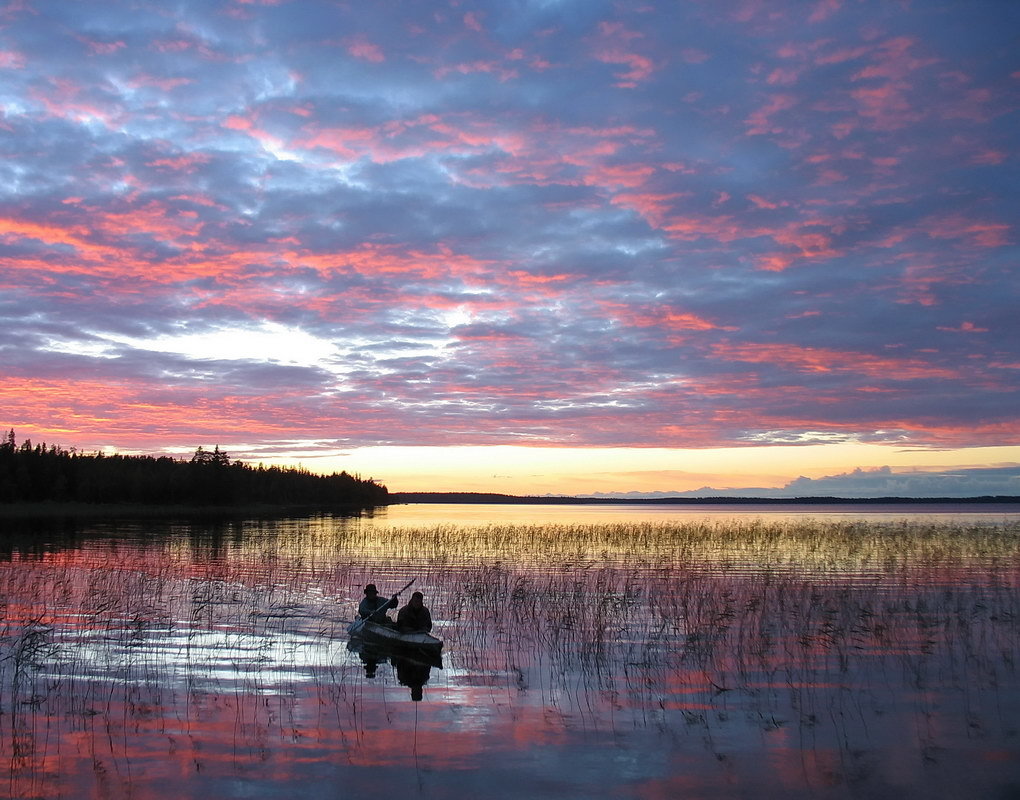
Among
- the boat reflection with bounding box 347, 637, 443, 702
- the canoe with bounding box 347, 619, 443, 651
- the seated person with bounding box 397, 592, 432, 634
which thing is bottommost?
the boat reflection with bounding box 347, 637, 443, 702

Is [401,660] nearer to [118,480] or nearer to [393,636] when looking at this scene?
[393,636]

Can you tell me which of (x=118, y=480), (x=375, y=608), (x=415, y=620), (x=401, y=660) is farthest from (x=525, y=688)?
(x=118, y=480)

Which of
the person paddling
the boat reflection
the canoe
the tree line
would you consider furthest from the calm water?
the tree line

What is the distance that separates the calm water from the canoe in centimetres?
49

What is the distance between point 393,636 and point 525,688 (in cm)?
454

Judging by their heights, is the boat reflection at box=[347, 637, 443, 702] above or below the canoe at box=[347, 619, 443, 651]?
below

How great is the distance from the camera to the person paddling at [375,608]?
2205 centimetres

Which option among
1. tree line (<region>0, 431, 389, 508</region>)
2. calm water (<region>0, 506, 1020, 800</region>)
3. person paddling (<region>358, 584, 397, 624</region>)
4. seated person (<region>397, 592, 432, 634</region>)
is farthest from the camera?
tree line (<region>0, 431, 389, 508</region>)

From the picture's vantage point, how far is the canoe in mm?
20203

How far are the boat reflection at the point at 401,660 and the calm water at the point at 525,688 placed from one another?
0.11 m

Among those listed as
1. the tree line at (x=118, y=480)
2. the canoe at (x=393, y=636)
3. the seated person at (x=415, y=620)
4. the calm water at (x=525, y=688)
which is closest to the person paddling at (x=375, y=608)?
the canoe at (x=393, y=636)

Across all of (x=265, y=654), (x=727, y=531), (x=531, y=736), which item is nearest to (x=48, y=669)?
(x=265, y=654)

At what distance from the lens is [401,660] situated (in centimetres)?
2062

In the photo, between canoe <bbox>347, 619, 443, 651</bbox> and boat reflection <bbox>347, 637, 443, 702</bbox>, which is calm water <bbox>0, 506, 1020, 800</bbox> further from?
canoe <bbox>347, 619, 443, 651</bbox>
